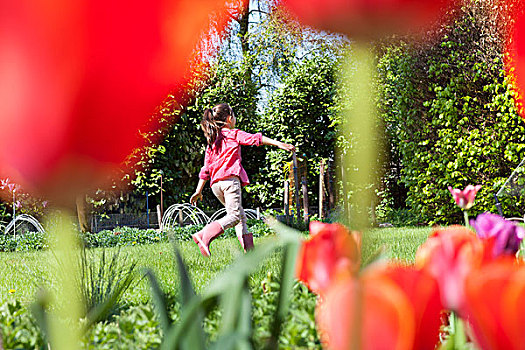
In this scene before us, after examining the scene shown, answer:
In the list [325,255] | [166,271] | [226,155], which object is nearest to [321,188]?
[226,155]

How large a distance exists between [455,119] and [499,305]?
21.3ft

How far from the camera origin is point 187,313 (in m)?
0.28

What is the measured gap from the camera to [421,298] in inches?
8.9

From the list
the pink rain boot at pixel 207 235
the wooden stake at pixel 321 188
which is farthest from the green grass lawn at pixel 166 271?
the wooden stake at pixel 321 188

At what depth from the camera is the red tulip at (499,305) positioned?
190mm

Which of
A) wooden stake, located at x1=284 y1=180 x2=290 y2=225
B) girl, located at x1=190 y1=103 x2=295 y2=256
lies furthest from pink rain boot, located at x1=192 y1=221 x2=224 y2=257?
wooden stake, located at x1=284 y1=180 x2=290 y2=225

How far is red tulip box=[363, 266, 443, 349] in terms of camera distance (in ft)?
0.72

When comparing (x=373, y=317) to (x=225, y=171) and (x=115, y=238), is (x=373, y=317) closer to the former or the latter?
(x=225, y=171)

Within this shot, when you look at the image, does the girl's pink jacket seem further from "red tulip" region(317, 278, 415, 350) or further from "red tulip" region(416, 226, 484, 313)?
"red tulip" region(317, 278, 415, 350)

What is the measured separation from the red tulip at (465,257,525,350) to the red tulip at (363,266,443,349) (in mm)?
25

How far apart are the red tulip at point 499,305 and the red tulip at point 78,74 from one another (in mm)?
156

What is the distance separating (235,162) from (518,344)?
365 cm

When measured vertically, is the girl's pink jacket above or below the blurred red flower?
above

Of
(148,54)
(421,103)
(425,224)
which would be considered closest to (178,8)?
(148,54)
